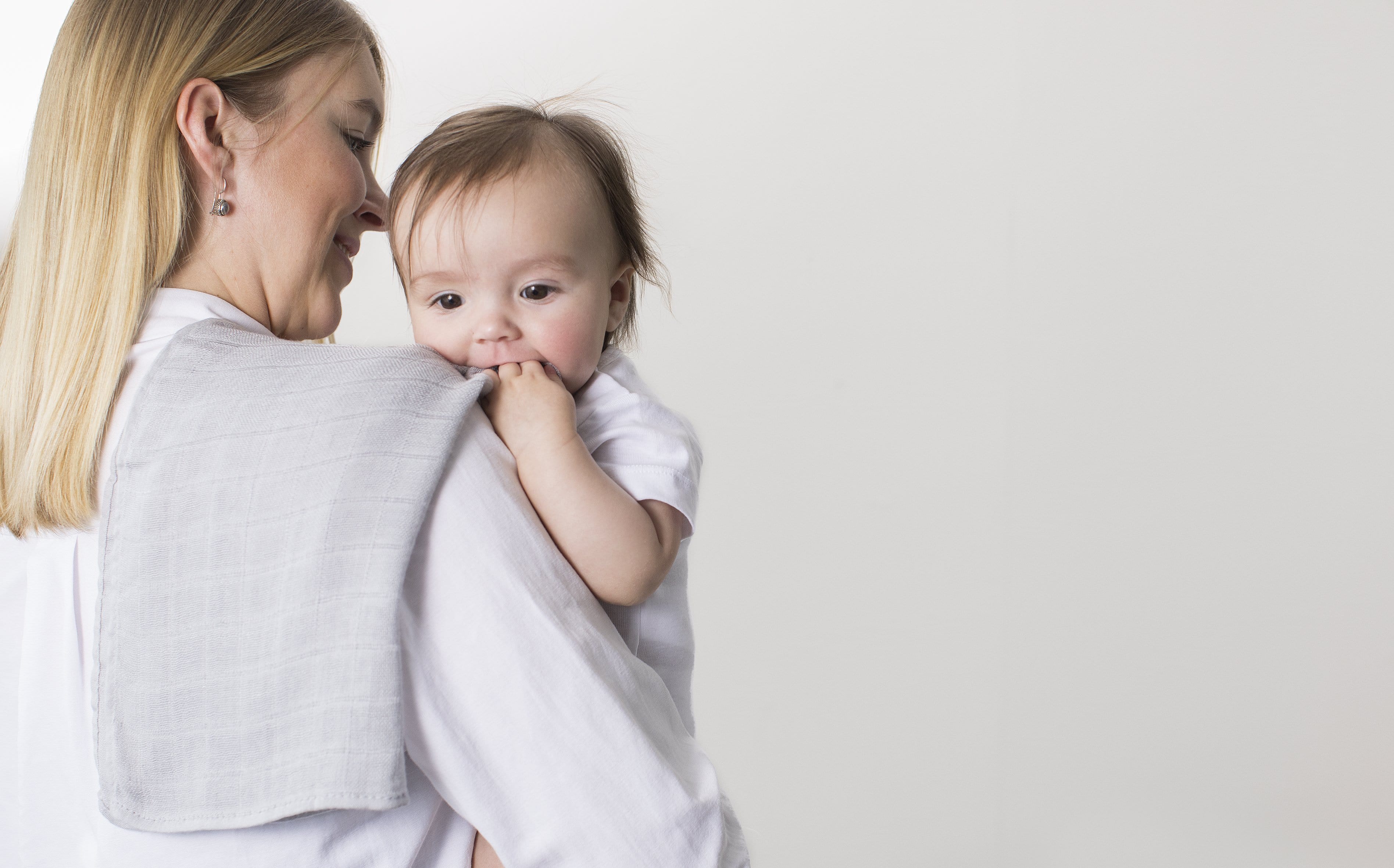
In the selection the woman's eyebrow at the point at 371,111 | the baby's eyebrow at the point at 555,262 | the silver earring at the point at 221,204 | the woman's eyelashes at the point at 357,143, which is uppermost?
the woman's eyebrow at the point at 371,111

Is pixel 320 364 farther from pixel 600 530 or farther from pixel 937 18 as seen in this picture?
→ pixel 937 18

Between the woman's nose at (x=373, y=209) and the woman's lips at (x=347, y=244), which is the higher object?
the woman's nose at (x=373, y=209)

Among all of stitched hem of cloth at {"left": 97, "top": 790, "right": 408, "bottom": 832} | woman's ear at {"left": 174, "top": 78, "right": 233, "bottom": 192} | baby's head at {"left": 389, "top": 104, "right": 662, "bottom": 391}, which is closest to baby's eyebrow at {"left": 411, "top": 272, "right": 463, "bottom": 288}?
baby's head at {"left": 389, "top": 104, "right": 662, "bottom": 391}

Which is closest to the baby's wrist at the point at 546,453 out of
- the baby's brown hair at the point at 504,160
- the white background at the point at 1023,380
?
the baby's brown hair at the point at 504,160

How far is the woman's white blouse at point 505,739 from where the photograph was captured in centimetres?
82

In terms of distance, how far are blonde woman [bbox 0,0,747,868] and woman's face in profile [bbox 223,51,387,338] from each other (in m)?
0.15

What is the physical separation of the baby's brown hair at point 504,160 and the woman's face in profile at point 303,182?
0.07m

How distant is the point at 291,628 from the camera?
2.69 feet

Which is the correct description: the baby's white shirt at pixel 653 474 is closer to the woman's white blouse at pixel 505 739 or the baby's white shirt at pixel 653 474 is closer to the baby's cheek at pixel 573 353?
the baby's cheek at pixel 573 353

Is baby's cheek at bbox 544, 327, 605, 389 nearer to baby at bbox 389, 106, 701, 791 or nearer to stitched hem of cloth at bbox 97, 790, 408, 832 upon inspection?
baby at bbox 389, 106, 701, 791

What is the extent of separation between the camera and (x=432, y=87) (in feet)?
10.1

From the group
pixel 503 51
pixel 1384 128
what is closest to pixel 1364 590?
pixel 1384 128

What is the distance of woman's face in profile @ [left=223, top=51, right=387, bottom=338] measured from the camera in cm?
113

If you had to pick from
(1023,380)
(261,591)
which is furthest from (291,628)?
(1023,380)
